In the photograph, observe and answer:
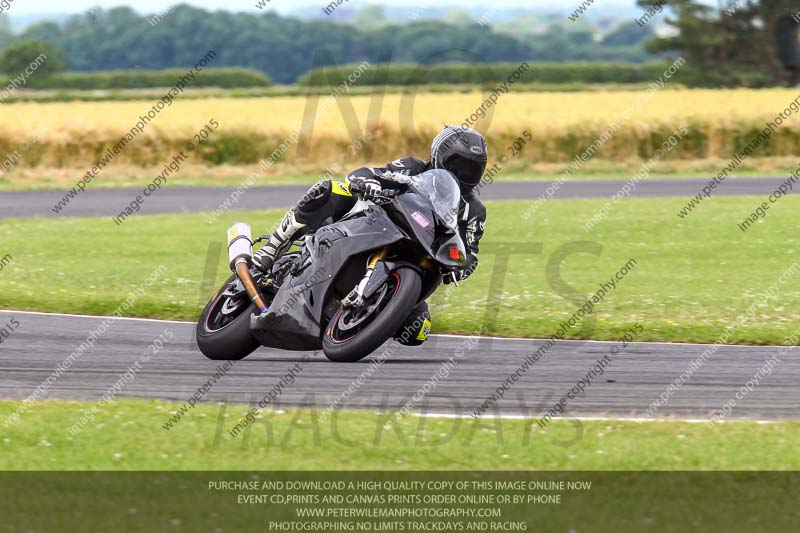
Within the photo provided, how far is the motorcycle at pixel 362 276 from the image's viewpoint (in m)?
9.27

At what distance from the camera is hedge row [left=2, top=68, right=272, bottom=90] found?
75.6 m

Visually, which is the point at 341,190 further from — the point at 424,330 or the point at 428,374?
the point at 428,374

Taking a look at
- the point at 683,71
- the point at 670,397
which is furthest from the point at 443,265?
the point at 683,71

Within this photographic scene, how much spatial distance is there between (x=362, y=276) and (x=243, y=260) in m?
1.10

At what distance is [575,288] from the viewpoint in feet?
49.5

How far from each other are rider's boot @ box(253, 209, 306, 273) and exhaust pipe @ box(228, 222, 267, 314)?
9 centimetres

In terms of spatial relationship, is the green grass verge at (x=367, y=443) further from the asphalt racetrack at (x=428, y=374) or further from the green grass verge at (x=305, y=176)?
the green grass verge at (x=305, y=176)

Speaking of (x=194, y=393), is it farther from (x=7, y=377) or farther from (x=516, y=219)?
(x=516, y=219)

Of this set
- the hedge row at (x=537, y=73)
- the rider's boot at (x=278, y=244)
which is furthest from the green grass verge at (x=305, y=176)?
the hedge row at (x=537, y=73)

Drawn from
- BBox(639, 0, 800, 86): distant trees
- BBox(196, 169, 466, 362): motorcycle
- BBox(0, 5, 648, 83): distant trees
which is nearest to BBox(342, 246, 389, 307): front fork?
BBox(196, 169, 466, 362): motorcycle

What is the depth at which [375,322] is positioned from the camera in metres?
9.16

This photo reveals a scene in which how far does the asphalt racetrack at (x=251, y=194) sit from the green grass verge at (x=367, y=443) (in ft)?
55.1

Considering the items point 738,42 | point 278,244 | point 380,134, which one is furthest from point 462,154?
point 738,42
